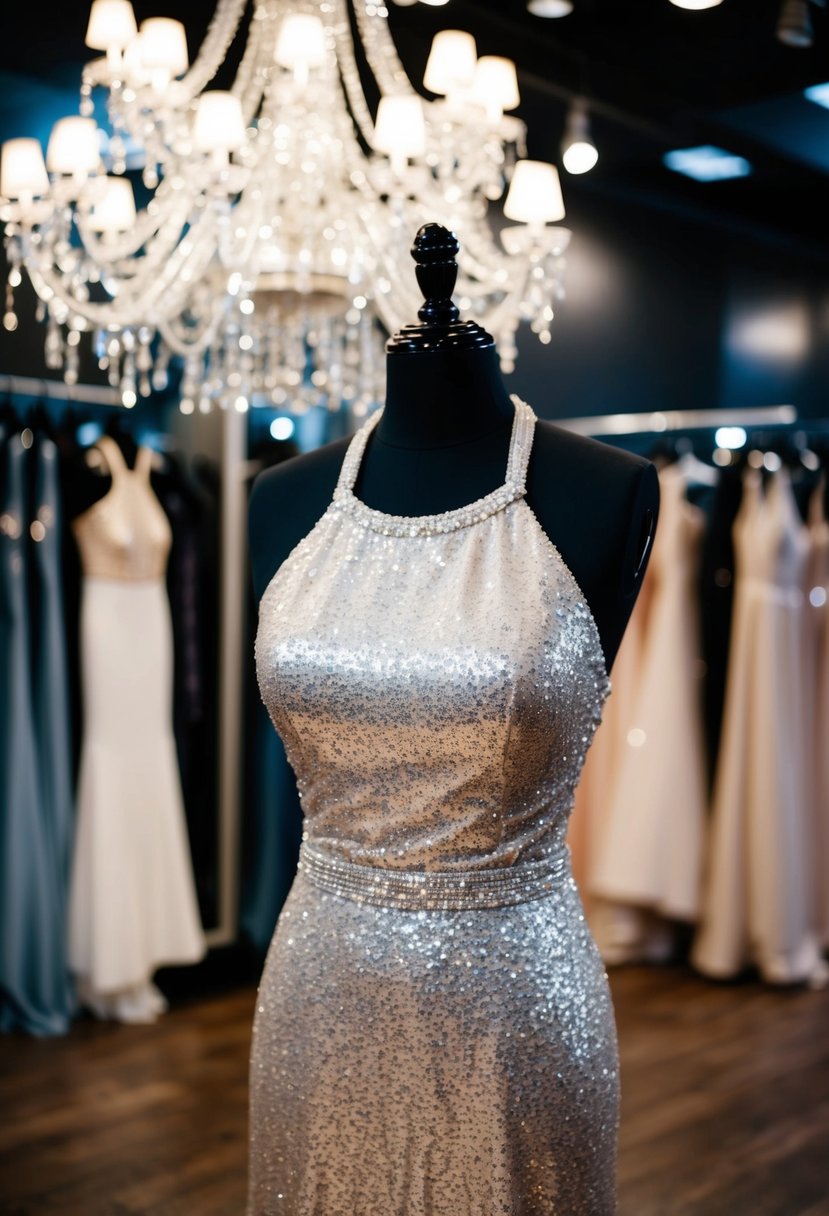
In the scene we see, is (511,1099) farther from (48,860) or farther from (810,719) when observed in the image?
(810,719)

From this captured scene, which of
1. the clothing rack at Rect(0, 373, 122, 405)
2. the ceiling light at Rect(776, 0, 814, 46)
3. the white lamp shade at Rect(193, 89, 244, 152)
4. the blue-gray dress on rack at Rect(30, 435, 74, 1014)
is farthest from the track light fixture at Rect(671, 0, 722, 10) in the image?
the blue-gray dress on rack at Rect(30, 435, 74, 1014)

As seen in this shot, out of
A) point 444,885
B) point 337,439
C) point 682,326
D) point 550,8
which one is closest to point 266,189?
point 337,439

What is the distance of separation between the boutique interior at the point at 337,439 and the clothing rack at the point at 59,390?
0.05 ft

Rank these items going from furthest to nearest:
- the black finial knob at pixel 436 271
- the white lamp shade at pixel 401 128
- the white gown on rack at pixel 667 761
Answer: the white gown on rack at pixel 667 761 < the white lamp shade at pixel 401 128 < the black finial knob at pixel 436 271

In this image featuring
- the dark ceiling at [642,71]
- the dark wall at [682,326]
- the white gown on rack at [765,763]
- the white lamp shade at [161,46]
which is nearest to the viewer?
the white lamp shade at [161,46]

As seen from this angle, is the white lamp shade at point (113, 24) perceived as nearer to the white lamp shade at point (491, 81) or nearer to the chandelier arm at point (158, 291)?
the chandelier arm at point (158, 291)

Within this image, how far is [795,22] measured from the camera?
11.3 feet

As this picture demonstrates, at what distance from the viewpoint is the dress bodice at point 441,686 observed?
1410 mm

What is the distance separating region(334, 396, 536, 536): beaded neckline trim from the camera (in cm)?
150

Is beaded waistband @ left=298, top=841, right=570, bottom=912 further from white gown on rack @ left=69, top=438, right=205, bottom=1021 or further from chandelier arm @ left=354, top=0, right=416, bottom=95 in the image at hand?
white gown on rack @ left=69, top=438, right=205, bottom=1021

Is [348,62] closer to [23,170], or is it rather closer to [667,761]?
[23,170]

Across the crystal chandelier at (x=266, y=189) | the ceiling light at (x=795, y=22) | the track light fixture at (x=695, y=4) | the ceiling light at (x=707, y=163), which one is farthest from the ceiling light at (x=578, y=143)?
the crystal chandelier at (x=266, y=189)

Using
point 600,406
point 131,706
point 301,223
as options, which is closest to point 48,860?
point 131,706

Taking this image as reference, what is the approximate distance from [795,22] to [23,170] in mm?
2017
